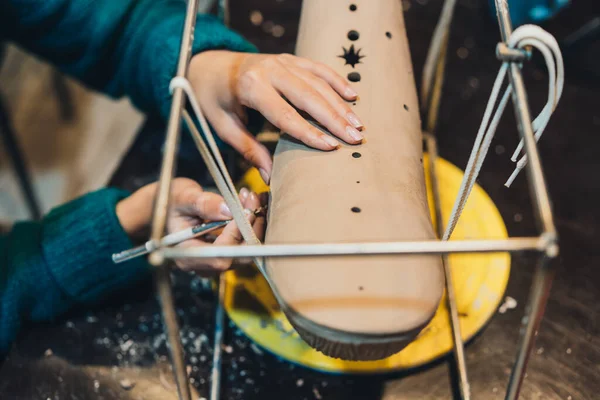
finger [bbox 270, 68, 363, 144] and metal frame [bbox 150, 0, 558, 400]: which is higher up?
finger [bbox 270, 68, 363, 144]

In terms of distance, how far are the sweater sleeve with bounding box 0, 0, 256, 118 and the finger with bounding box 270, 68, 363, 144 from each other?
14 centimetres

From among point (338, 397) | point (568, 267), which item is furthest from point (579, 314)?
point (338, 397)

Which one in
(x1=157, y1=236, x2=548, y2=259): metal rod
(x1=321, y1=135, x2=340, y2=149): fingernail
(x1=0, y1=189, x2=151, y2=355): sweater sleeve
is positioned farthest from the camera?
(x1=0, y1=189, x2=151, y2=355): sweater sleeve

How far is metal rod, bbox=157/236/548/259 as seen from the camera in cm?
23

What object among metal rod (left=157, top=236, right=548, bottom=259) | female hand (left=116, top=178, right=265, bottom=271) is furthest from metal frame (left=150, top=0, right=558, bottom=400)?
female hand (left=116, top=178, right=265, bottom=271)

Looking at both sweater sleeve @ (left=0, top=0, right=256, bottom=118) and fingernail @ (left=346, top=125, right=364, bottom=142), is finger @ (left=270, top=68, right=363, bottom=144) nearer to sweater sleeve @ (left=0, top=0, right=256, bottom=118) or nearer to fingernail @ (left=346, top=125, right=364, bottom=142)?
fingernail @ (left=346, top=125, right=364, bottom=142)

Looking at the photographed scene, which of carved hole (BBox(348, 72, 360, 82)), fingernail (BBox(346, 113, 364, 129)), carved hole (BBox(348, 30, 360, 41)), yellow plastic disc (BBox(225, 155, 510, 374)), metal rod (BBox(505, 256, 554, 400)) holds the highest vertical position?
carved hole (BBox(348, 30, 360, 41))

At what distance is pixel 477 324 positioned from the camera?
44 centimetres

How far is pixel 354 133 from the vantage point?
329 millimetres

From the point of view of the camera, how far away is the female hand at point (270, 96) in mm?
337

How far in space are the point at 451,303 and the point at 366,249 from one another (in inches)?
8.8

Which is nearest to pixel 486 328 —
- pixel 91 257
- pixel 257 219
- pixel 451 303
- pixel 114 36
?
pixel 451 303

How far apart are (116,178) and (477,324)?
0.36 meters

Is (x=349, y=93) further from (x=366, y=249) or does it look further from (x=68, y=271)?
(x=68, y=271)
